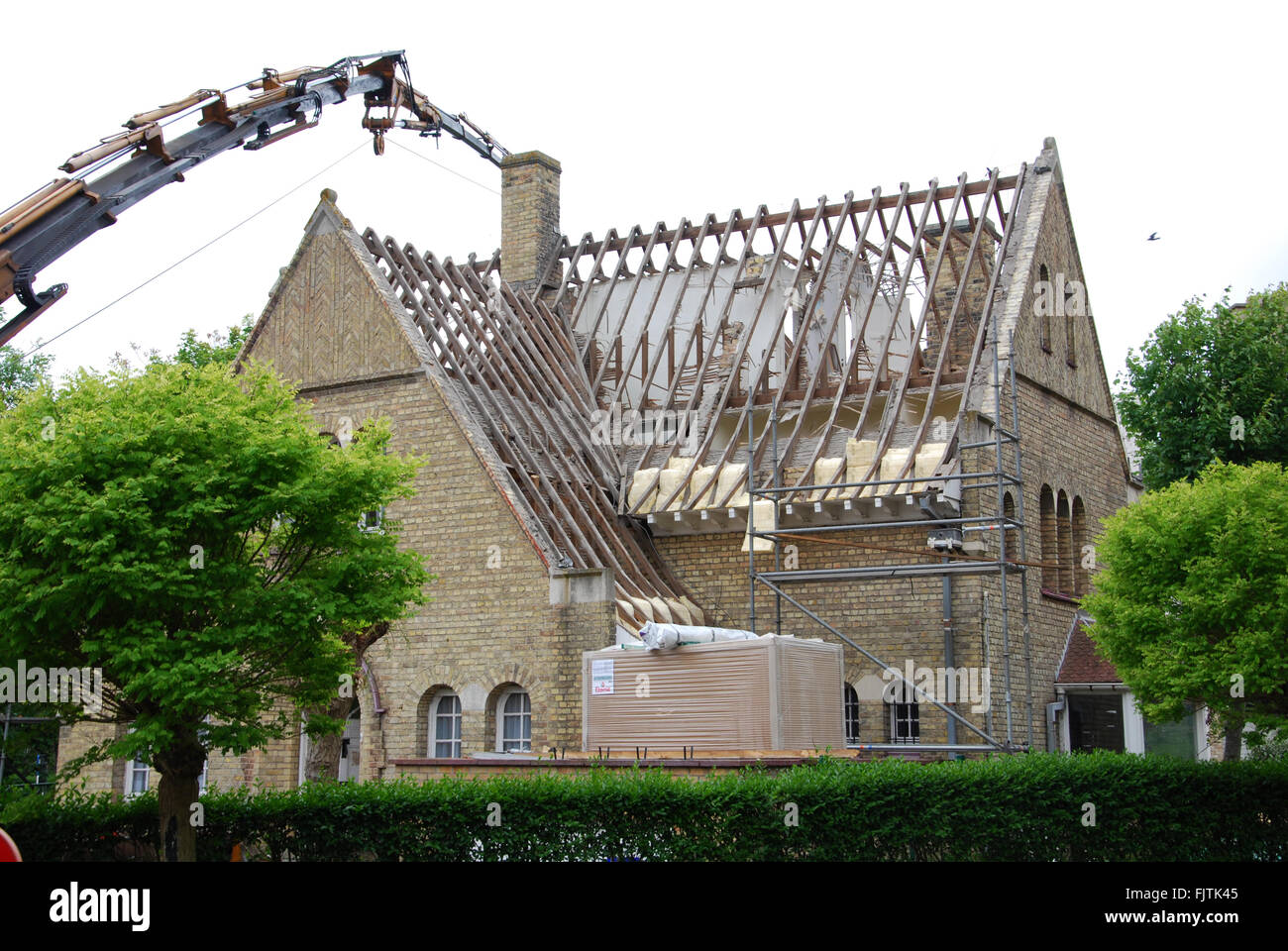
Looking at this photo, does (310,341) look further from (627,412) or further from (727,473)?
(727,473)

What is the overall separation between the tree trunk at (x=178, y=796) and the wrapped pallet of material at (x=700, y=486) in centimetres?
1024

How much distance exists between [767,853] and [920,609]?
940cm

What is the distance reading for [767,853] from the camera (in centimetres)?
1351

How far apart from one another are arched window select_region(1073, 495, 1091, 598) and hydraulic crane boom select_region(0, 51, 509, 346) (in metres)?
16.1

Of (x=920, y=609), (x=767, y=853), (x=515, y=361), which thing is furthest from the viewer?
(x=515, y=361)

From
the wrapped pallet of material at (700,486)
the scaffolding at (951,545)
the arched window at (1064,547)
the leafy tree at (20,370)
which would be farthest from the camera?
the leafy tree at (20,370)

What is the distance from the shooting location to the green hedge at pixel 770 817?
13633 mm

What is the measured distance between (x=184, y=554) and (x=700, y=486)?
35.5ft

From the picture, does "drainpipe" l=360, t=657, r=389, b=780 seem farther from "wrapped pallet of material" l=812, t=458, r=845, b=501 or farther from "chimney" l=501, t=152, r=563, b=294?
"chimney" l=501, t=152, r=563, b=294

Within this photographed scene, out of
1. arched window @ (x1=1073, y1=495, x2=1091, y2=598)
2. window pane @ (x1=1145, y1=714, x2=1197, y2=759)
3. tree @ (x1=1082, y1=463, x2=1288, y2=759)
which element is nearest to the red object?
tree @ (x1=1082, y1=463, x2=1288, y2=759)

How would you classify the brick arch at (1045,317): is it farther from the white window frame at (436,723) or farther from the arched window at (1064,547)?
the white window frame at (436,723)

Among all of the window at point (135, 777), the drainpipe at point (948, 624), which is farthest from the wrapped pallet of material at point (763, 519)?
the window at point (135, 777)

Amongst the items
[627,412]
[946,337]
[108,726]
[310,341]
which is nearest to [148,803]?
[108,726]
